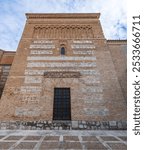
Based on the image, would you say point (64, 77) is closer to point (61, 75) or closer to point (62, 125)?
point (61, 75)

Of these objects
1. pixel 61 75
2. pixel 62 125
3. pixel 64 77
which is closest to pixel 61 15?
pixel 61 75

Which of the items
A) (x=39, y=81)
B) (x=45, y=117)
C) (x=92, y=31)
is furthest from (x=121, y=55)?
(x=45, y=117)

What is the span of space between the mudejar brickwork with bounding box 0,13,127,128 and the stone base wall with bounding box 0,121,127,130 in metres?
0.05

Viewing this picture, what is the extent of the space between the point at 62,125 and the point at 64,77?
2794 mm

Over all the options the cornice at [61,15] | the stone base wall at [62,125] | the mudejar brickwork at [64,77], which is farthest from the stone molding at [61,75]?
the cornice at [61,15]

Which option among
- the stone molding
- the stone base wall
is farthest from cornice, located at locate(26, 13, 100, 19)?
the stone base wall

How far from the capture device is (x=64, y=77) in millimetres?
10656

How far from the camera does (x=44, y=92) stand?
1027cm

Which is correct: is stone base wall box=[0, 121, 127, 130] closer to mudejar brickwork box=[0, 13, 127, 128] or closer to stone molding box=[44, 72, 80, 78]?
mudejar brickwork box=[0, 13, 127, 128]

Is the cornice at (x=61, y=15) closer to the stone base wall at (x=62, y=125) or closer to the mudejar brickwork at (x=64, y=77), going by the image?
the mudejar brickwork at (x=64, y=77)

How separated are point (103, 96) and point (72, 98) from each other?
5.84 feet

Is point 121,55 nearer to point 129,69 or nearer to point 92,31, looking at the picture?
point 92,31

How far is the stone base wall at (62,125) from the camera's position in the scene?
931 centimetres

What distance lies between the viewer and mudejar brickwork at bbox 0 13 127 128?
970 centimetres
